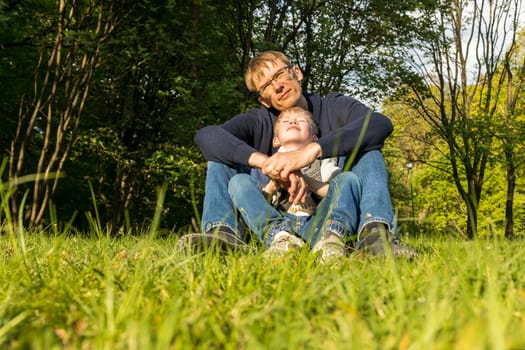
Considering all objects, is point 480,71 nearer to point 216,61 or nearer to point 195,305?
point 216,61

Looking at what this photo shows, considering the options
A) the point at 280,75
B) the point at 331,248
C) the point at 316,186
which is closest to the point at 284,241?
the point at 331,248

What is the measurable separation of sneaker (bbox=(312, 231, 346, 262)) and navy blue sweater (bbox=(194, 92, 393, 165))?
0.54 meters

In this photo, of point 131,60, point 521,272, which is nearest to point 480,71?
point 131,60

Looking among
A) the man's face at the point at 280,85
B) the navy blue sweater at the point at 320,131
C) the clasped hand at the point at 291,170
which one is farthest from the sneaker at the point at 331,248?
the man's face at the point at 280,85

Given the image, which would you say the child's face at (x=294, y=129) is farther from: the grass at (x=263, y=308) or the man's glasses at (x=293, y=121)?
the grass at (x=263, y=308)

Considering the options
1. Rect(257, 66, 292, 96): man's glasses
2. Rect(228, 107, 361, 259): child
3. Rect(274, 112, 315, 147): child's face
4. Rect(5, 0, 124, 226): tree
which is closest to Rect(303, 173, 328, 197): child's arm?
Rect(228, 107, 361, 259): child

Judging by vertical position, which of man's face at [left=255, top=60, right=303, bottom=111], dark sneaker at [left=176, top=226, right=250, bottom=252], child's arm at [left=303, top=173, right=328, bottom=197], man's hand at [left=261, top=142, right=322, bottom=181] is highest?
man's face at [left=255, top=60, right=303, bottom=111]

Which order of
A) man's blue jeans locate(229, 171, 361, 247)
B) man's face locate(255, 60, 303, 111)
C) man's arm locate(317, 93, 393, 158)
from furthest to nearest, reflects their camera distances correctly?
man's face locate(255, 60, 303, 111) < man's arm locate(317, 93, 393, 158) < man's blue jeans locate(229, 171, 361, 247)

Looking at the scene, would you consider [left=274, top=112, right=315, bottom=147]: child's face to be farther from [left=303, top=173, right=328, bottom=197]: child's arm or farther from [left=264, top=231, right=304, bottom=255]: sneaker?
[left=264, top=231, right=304, bottom=255]: sneaker

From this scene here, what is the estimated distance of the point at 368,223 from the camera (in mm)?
2930

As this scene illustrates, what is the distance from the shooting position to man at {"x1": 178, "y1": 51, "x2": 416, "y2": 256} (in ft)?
9.61

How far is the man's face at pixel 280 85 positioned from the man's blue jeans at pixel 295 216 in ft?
2.94

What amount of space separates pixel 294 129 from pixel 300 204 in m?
0.62

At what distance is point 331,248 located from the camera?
2.54 metres
